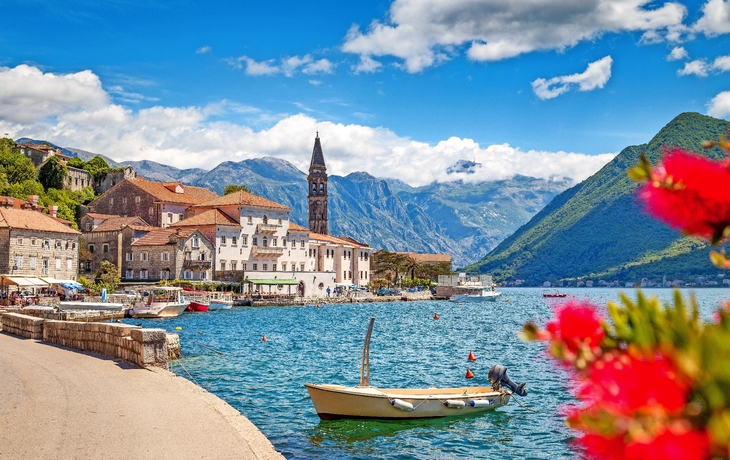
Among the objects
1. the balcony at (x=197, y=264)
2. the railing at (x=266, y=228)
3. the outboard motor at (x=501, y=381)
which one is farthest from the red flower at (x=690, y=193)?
the railing at (x=266, y=228)

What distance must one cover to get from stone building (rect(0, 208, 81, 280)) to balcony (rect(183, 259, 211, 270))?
44.9 ft

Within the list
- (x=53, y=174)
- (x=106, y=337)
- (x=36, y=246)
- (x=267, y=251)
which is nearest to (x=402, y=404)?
(x=106, y=337)

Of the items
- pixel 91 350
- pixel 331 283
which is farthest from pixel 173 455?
pixel 331 283

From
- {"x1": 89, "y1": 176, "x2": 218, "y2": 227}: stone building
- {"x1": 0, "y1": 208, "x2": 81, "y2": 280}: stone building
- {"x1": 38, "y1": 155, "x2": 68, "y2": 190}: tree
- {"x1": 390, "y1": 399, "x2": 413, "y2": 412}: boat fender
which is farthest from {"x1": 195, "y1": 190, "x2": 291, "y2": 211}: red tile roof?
{"x1": 390, "y1": 399, "x2": 413, "y2": 412}: boat fender

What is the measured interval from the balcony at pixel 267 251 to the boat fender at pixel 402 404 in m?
78.5

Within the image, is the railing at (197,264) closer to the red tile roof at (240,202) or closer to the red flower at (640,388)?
the red tile roof at (240,202)

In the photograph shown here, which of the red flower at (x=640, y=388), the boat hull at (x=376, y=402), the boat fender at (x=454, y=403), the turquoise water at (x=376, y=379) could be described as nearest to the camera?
the red flower at (x=640, y=388)

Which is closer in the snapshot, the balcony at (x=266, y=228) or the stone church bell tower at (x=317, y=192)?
the balcony at (x=266, y=228)

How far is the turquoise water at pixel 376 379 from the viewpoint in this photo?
17.9 metres

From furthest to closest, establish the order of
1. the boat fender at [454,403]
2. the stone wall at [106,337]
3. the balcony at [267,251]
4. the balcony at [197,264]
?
the balcony at [267,251] → the balcony at [197,264] → the boat fender at [454,403] → the stone wall at [106,337]

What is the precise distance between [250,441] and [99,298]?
62.2 m

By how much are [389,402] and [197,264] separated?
7186cm

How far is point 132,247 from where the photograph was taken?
88.6m

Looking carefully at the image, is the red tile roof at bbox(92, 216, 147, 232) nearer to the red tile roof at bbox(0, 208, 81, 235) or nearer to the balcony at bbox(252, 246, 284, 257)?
the red tile roof at bbox(0, 208, 81, 235)
